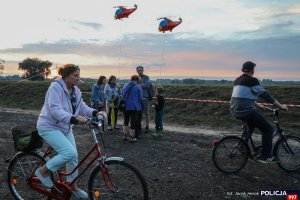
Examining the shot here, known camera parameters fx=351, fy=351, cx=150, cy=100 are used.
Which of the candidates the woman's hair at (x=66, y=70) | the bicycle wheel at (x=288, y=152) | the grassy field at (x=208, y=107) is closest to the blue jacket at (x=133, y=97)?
the bicycle wheel at (x=288, y=152)

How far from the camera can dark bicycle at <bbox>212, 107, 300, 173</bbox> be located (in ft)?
25.6

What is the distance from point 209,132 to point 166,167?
6380mm

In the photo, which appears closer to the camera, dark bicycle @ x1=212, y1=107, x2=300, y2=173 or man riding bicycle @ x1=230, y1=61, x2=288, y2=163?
man riding bicycle @ x1=230, y1=61, x2=288, y2=163

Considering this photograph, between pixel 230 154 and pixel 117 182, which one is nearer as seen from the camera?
pixel 117 182

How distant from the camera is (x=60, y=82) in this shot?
5176 millimetres

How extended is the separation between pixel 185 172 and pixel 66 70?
3.93m

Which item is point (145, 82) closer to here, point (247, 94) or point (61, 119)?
point (247, 94)

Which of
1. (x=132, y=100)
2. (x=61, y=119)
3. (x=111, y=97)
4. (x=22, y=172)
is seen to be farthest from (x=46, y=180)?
(x=111, y=97)

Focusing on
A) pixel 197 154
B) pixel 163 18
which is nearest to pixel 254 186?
pixel 197 154

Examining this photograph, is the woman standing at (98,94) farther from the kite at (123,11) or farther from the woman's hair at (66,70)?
the woman's hair at (66,70)

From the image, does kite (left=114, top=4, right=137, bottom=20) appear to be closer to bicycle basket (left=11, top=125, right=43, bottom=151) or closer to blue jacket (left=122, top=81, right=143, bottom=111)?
blue jacket (left=122, top=81, right=143, bottom=111)

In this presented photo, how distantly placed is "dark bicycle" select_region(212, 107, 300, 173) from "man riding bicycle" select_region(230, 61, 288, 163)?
317 mm

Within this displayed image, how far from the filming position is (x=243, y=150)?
7.85 metres

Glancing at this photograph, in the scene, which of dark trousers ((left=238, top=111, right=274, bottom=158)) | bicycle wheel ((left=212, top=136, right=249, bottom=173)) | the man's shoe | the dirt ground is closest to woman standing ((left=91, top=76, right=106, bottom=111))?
the dirt ground
